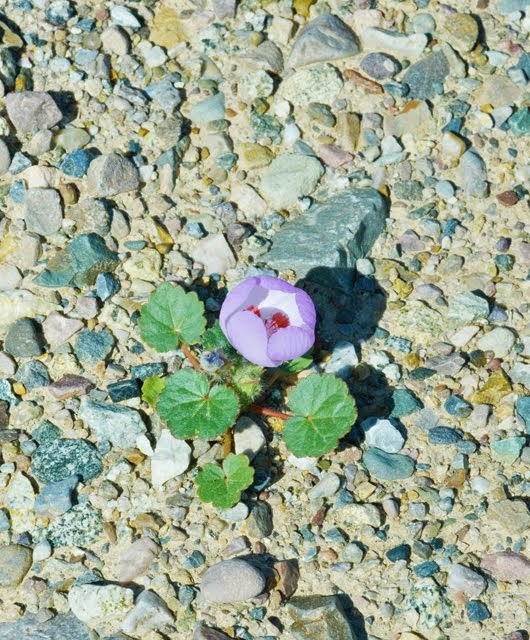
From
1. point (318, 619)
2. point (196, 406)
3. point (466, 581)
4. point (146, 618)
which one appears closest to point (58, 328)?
point (196, 406)

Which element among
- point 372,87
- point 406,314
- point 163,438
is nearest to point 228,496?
point 163,438

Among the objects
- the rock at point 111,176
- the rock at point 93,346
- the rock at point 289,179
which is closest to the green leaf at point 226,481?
the rock at point 93,346

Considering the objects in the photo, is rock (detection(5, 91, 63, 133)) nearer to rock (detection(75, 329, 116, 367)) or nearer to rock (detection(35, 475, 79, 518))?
rock (detection(75, 329, 116, 367))

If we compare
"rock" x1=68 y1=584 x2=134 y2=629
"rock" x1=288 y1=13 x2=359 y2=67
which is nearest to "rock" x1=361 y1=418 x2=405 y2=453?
"rock" x1=68 y1=584 x2=134 y2=629

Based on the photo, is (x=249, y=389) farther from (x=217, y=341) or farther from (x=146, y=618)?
(x=146, y=618)

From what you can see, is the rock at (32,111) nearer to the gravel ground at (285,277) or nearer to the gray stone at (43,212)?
the gravel ground at (285,277)

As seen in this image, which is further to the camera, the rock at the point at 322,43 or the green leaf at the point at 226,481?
the rock at the point at 322,43
